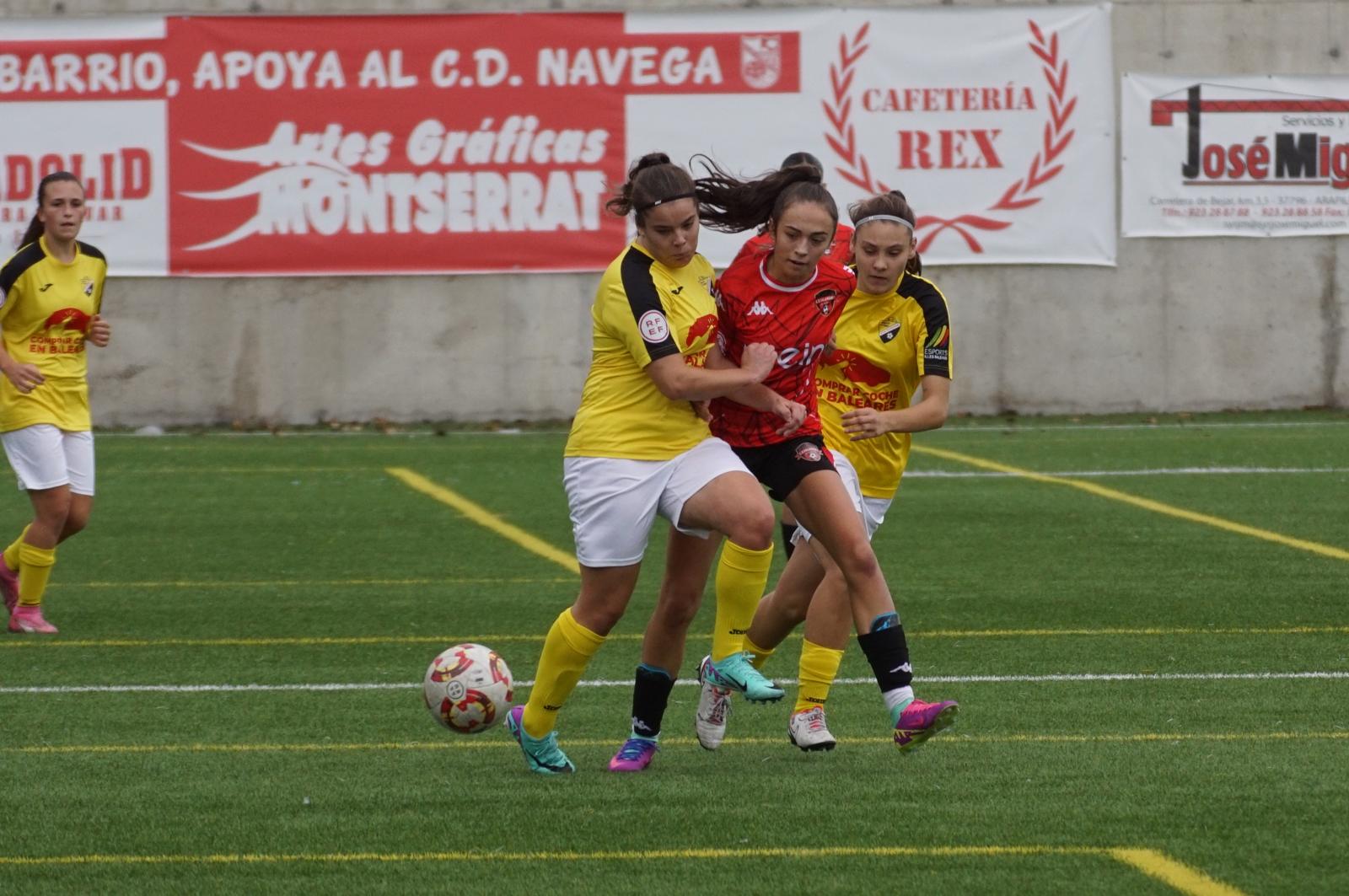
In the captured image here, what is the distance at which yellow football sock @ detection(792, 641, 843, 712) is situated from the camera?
22.9ft

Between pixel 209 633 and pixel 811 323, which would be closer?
pixel 811 323

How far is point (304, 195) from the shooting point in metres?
20.7

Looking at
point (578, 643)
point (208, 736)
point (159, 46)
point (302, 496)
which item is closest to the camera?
point (578, 643)

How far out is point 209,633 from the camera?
9750 millimetres

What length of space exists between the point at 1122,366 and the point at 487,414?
6532 millimetres

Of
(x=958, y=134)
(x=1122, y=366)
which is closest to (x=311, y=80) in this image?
(x=958, y=134)

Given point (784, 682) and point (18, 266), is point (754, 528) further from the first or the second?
point (18, 266)

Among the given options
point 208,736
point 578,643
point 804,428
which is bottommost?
point 208,736

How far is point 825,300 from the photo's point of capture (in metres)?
6.71

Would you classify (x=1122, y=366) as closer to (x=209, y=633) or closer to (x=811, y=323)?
(x=209, y=633)

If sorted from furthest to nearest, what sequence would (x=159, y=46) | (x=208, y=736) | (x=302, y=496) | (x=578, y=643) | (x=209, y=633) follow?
(x=159, y=46) < (x=302, y=496) < (x=209, y=633) < (x=208, y=736) < (x=578, y=643)

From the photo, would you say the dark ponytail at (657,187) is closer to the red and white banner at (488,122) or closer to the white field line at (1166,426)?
the white field line at (1166,426)

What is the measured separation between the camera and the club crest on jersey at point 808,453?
22.0ft

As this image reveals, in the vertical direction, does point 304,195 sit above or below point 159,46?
below
